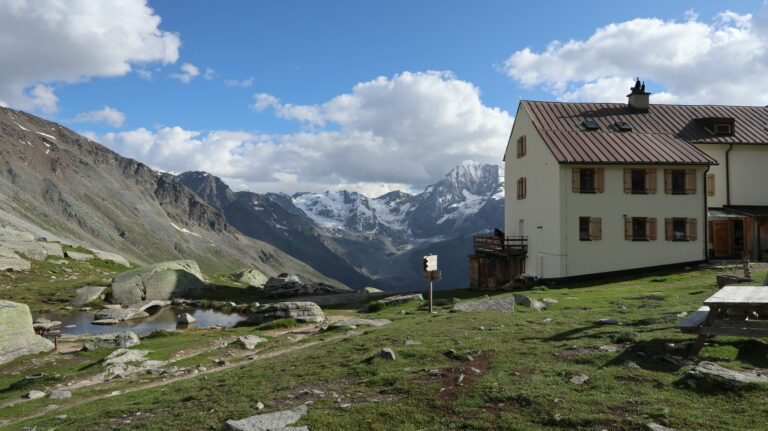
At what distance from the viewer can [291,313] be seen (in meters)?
29.8

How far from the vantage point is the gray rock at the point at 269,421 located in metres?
9.23

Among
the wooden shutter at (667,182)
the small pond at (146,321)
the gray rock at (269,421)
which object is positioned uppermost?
the wooden shutter at (667,182)

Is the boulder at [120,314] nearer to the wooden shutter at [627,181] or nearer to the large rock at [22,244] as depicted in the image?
the large rock at [22,244]

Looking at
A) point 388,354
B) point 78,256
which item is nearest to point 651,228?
point 388,354

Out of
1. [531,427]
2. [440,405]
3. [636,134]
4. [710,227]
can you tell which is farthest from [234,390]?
[710,227]

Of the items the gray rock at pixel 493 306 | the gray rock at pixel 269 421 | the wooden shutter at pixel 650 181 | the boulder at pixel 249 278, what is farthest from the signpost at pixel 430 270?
the boulder at pixel 249 278

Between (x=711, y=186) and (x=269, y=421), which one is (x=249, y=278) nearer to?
(x=711, y=186)

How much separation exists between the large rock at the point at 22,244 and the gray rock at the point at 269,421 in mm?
71082

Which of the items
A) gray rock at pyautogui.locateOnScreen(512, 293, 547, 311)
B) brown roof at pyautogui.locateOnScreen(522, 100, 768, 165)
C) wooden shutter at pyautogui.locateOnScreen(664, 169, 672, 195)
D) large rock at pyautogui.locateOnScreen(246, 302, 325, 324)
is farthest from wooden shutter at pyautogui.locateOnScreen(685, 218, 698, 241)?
large rock at pyautogui.locateOnScreen(246, 302, 325, 324)

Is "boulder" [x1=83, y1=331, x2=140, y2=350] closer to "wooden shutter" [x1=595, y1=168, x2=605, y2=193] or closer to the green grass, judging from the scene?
the green grass

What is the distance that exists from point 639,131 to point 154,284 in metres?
50.4

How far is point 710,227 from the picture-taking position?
48.8 metres

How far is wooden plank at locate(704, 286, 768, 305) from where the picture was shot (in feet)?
37.2

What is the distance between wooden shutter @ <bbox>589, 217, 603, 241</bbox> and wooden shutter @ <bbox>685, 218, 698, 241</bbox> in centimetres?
829
